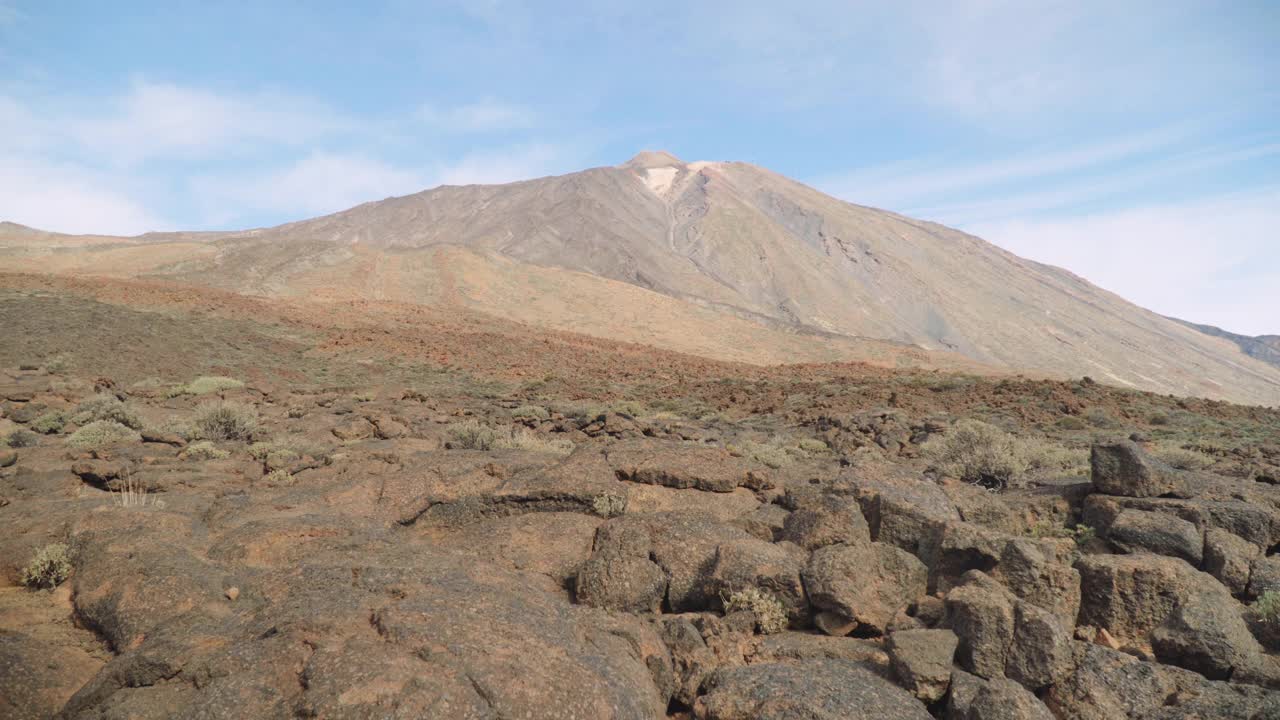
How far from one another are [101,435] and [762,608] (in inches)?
477

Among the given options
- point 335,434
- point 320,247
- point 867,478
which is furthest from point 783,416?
point 320,247

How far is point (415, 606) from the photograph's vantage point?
4566mm

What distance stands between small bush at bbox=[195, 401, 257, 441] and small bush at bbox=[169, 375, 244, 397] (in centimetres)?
530

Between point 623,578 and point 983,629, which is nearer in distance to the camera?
point 983,629

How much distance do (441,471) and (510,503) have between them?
1096mm

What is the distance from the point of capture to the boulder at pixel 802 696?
163 inches

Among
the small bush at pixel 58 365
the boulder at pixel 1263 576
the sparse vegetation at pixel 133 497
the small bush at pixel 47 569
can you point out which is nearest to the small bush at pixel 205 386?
the small bush at pixel 58 365

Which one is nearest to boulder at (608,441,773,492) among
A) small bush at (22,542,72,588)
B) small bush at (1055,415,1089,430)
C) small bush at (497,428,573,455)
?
small bush at (497,428,573,455)

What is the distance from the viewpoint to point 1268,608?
534 centimetres

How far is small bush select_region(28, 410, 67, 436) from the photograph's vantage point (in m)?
13.8

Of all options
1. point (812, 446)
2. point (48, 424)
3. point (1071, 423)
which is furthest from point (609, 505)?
point (1071, 423)

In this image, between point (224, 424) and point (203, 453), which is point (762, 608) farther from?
point (224, 424)

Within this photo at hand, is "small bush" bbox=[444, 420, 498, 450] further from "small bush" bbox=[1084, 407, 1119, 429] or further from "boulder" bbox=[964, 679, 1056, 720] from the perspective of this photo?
"small bush" bbox=[1084, 407, 1119, 429]

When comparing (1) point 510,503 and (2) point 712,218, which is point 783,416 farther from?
(2) point 712,218
